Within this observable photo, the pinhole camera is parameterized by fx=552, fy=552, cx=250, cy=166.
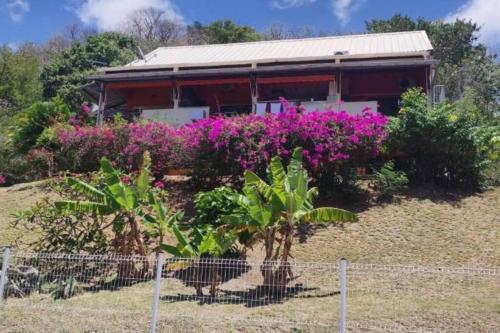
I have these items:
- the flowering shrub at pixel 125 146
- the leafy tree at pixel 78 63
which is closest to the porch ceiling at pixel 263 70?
the flowering shrub at pixel 125 146

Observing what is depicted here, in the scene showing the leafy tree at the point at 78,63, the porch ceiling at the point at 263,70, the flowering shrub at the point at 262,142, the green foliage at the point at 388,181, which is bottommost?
the green foliage at the point at 388,181

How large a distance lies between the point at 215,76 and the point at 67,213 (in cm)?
1067

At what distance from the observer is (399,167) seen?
16500 millimetres

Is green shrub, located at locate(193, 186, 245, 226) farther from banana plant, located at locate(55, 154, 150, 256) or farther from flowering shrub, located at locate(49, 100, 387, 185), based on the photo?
flowering shrub, located at locate(49, 100, 387, 185)

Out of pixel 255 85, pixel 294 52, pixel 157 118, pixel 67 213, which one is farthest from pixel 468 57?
pixel 67 213

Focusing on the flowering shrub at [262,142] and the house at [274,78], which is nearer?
the flowering shrub at [262,142]

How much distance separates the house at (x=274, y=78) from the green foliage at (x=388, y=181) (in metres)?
2.89

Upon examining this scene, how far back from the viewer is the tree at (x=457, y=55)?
116ft

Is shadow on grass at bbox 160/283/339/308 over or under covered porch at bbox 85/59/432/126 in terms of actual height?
under

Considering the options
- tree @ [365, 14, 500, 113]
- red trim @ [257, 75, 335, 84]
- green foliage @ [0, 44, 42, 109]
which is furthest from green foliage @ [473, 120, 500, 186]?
green foliage @ [0, 44, 42, 109]

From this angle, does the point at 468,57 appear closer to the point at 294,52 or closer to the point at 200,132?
the point at 294,52

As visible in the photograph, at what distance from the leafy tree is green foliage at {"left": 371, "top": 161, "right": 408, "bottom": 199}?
76.8 feet

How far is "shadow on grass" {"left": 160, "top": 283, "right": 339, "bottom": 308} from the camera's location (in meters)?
9.54

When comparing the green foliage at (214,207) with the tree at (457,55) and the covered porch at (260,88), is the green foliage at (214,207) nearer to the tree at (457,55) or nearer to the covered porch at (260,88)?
the covered porch at (260,88)
